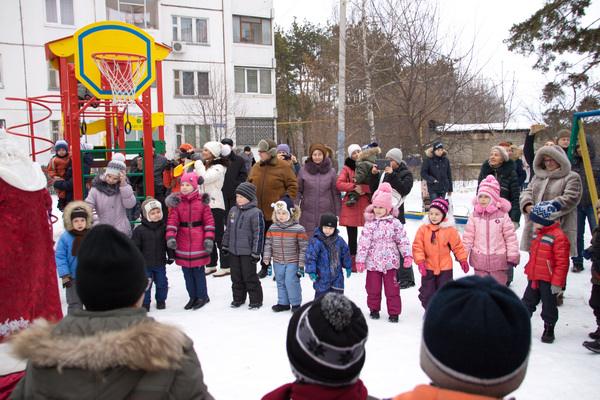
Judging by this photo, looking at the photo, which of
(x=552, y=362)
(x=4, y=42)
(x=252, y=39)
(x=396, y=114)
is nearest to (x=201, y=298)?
(x=552, y=362)

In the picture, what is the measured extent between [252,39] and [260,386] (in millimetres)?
25516

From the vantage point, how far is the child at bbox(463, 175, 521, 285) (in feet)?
17.1

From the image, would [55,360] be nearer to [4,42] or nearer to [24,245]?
[24,245]

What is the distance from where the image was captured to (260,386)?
12.5ft

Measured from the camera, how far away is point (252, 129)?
2734cm

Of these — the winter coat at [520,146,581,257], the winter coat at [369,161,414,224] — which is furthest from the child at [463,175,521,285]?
the winter coat at [369,161,414,224]

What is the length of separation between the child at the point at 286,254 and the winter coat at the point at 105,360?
3.95 metres

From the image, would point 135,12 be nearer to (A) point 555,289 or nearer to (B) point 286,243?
(B) point 286,243

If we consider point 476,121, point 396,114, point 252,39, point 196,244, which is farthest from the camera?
point 252,39

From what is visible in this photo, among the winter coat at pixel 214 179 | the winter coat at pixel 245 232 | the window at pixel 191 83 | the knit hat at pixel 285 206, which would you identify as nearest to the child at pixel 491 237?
the knit hat at pixel 285 206

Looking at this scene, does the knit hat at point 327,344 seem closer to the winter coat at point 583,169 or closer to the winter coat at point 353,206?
the winter coat at point 353,206

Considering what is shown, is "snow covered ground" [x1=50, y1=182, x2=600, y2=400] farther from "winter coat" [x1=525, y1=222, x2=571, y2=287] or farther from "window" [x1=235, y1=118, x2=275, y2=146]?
"window" [x1=235, y1=118, x2=275, y2=146]

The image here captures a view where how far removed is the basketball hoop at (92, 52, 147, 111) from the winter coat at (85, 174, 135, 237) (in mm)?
2163

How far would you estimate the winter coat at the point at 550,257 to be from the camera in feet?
15.0
